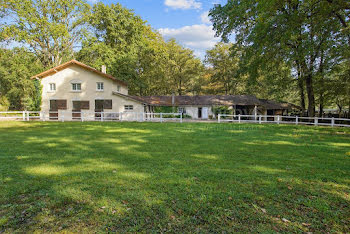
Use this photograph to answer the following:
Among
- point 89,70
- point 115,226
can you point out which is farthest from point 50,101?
point 115,226

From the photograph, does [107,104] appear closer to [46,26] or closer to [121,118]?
[121,118]

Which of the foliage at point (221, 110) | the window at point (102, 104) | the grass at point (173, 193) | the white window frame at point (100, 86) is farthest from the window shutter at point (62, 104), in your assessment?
the grass at point (173, 193)

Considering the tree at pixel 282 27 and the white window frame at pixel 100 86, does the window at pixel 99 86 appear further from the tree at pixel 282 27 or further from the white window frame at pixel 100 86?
the tree at pixel 282 27

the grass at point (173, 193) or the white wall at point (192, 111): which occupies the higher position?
the white wall at point (192, 111)

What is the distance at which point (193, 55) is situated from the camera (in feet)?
133

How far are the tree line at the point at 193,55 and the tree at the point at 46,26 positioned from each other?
115 millimetres

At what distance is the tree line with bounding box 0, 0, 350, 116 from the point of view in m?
12.5

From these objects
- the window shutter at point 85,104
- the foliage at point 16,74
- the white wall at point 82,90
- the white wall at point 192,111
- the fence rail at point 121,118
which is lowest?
the fence rail at point 121,118

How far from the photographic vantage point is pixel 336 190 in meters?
4.08

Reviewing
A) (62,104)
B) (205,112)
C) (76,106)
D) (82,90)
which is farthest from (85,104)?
(205,112)

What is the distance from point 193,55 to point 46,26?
82.9 feet

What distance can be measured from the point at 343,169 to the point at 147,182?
17.2 ft

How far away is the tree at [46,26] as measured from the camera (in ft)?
86.2

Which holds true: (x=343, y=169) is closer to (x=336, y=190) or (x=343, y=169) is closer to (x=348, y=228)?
(x=336, y=190)
